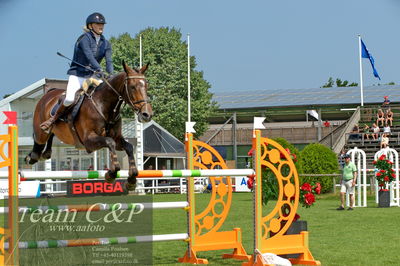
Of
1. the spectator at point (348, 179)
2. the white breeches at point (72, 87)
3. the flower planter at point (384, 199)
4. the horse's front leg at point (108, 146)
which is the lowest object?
the flower planter at point (384, 199)

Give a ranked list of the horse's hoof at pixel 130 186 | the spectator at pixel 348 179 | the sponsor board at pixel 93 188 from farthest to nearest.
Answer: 1. the sponsor board at pixel 93 188
2. the spectator at pixel 348 179
3. the horse's hoof at pixel 130 186

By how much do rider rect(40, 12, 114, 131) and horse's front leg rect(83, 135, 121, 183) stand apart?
2.35ft

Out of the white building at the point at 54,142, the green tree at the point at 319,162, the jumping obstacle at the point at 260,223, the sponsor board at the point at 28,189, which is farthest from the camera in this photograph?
the white building at the point at 54,142

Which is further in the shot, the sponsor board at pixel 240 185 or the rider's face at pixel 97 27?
the sponsor board at pixel 240 185

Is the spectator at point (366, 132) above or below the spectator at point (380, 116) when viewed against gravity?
below

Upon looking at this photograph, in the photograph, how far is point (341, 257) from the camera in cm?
928

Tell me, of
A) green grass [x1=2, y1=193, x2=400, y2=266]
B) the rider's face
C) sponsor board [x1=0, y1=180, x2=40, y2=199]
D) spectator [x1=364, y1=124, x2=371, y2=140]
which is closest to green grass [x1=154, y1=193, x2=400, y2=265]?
green grass [x1=2, y1=193, x2=400, y2=266]

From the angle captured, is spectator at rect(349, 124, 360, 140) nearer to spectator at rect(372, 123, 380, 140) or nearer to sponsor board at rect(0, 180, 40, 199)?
spectator at rect(372, 123, 380, 140)

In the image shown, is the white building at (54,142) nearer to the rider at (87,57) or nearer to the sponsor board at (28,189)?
the sponsor board at (28,189)

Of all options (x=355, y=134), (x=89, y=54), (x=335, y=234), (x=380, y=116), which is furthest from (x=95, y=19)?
(x=380, y=116)

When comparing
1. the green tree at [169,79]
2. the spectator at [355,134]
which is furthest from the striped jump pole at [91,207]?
the green tree at [169,79]

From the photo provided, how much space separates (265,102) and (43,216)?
48496 millimetres

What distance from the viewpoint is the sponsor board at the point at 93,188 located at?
2408cm

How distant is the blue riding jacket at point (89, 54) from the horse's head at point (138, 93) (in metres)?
0.66
